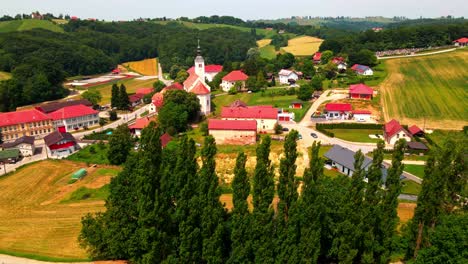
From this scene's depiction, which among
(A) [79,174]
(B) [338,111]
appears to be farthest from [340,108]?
(A) [79,174]

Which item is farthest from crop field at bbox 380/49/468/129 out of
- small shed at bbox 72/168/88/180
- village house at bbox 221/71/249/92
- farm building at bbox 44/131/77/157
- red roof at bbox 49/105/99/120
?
red roof at bbox 49/105/99/120

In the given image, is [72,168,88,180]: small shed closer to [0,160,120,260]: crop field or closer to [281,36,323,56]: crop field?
[0,160,120,260]: crop field

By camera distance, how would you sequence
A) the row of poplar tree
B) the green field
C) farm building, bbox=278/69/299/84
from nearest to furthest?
1. the row of poplar tree
2. farm building, bbox=278/69/299/84
3. the green field

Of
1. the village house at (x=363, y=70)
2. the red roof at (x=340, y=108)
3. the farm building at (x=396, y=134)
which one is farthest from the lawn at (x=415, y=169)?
the village house at (x=363, y=70)

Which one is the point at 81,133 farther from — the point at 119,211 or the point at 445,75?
the point at 445,75

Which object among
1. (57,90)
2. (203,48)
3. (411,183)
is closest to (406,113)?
(411,183)
